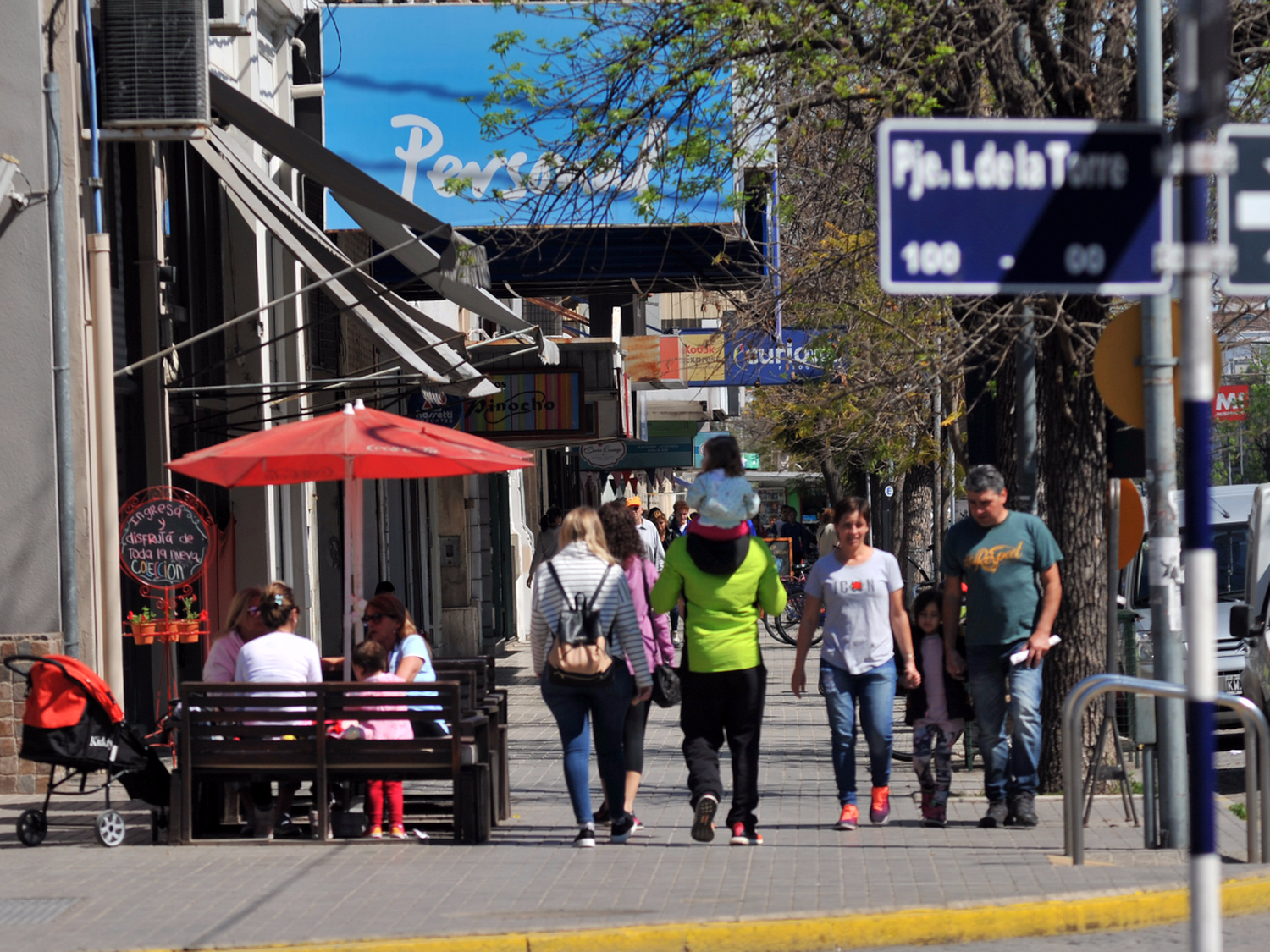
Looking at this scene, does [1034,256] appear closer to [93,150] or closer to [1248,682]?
[1248,682]

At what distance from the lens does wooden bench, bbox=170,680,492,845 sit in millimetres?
8781

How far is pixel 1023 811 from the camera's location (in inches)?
353

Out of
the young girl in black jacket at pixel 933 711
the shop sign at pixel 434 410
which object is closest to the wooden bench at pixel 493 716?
the young girl in black jacket at pixel 933 711

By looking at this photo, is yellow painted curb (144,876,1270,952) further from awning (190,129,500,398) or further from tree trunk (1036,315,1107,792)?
awning (190,129,500,398)

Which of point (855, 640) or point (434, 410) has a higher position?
point (434, 410)

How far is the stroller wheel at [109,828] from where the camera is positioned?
8859 mm

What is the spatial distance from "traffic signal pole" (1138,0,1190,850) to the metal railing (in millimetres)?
216

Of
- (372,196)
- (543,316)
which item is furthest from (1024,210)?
(543,316)

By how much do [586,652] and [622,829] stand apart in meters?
1.00

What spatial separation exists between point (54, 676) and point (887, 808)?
14.9 ft

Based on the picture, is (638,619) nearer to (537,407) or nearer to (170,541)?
(170,541)

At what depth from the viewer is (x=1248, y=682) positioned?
11164mm

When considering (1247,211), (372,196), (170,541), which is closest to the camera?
(1247,211)

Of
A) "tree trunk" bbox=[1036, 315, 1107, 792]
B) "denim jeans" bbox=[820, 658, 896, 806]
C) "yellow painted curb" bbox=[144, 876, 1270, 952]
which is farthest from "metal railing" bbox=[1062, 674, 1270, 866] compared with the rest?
"tree trunk" bbox=[1036, 315, 1107, 792]
